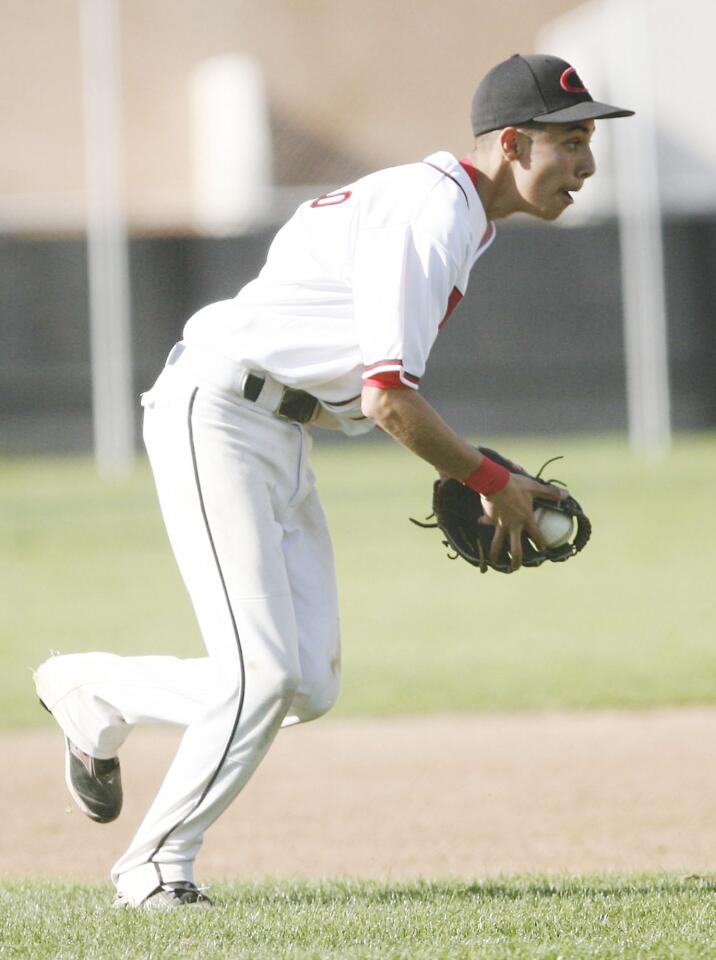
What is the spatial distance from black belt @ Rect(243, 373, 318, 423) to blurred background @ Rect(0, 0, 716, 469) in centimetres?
1904

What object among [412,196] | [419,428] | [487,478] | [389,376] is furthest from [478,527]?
[412,196]

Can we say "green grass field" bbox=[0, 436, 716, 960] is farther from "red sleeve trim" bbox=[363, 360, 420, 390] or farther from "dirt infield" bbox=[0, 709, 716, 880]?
"red sleeve trim" bbox=[363, 360, 420, 390]

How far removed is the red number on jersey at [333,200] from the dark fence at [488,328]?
820 inches

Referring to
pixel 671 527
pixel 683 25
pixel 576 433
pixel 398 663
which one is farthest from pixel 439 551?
pixel 683 25

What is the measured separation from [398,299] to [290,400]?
0.48 metres

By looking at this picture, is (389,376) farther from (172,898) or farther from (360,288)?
(172,898)

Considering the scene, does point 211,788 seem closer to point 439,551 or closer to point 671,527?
point 439,551

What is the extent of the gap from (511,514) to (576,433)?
72.4ft

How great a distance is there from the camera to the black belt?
3.75 m

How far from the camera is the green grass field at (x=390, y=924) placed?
3.30 metres

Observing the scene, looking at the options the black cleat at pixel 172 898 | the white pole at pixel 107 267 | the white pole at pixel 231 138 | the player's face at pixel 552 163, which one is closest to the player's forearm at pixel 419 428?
the player's face at pixel 552 163

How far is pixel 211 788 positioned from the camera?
3.71 m

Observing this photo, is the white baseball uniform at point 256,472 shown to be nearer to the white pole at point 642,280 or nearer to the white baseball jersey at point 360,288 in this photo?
the white baseball jersey at point 360,288

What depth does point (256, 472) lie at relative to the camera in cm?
375
